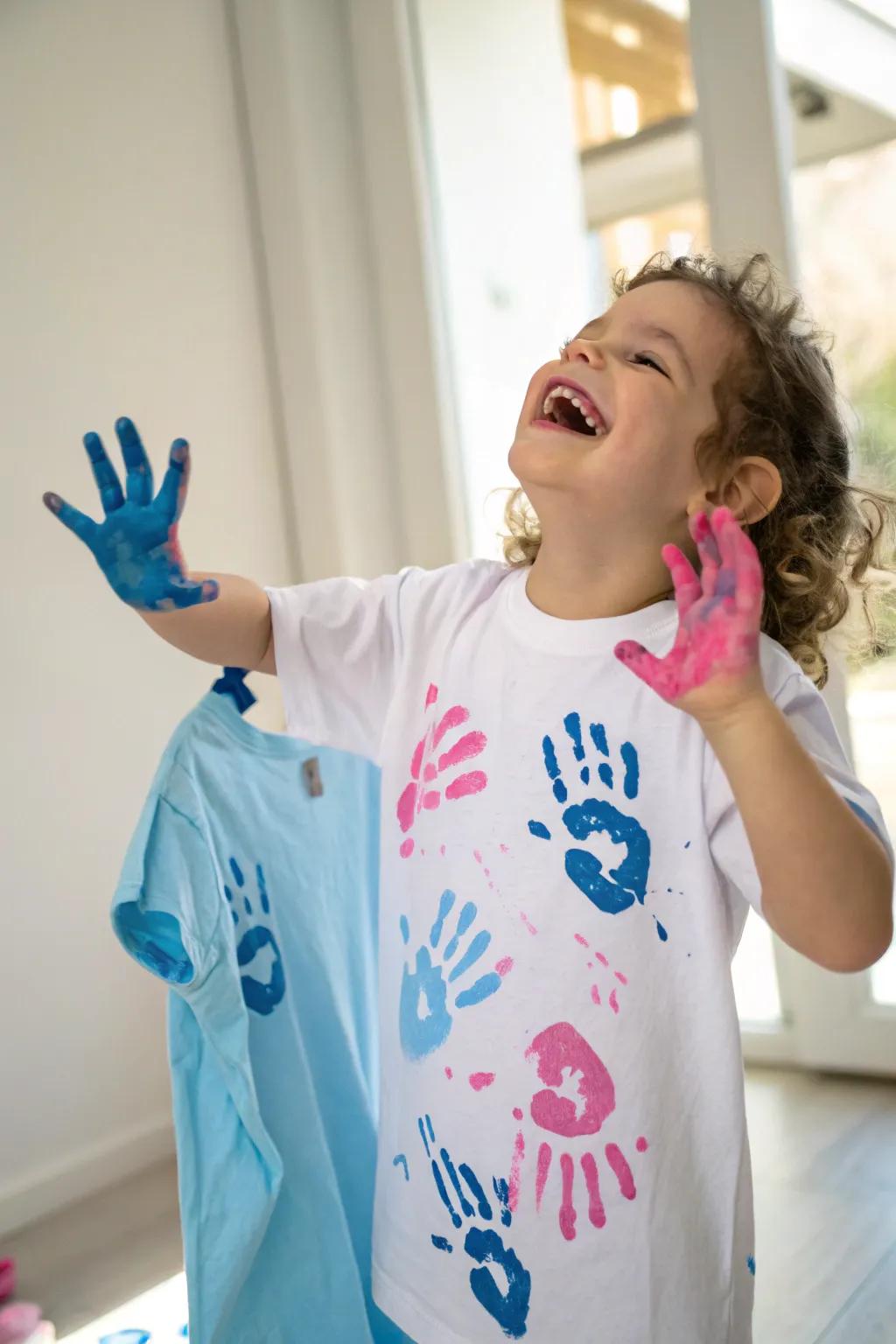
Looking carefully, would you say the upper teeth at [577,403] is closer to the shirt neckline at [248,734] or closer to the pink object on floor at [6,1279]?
the shirt neckline at [248,734]

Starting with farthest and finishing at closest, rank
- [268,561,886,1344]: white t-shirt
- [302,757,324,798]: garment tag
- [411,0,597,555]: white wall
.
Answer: [411,0,597,555]: white wall, [302,757,324,798]: garment tag, [268,561,886,1344]: white t-shirt

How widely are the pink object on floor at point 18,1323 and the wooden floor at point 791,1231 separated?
38 millimetres

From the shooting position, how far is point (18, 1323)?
4.02 feet

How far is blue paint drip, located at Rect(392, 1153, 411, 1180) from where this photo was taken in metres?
0.90

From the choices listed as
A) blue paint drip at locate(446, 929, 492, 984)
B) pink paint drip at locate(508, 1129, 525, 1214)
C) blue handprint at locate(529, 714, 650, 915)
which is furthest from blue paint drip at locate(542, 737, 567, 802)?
pink paint drip at locate(508, 1129, 525, 1214)

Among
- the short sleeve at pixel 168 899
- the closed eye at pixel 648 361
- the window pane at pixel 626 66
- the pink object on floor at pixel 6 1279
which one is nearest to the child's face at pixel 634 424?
the closed eye at pixel 648 361

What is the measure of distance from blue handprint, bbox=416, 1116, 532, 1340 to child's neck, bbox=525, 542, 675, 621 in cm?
38

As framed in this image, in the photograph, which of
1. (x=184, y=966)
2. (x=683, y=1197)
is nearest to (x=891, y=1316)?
(x=683, y=1197)

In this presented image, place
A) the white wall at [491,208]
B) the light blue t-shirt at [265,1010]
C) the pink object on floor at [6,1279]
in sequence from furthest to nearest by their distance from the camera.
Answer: the white wall at [491,208] < the pink object on floor at [6,1279] < the light blue t-shirt at [265,1010]

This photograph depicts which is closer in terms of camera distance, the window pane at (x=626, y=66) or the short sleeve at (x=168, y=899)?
the short sleeve at (x=168, y=899)

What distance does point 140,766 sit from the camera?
171cm

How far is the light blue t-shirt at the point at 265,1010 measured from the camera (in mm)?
904

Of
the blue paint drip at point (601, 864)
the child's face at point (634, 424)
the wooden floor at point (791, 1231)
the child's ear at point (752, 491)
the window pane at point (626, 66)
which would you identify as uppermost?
the window pane at point (626, 66)

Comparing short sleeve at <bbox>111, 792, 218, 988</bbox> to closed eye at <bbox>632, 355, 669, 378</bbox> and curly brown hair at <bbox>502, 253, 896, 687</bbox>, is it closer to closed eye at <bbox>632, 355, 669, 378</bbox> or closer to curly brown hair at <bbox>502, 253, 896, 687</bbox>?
curly brown hair at <bbox>502, 253, 896, 687</bbox>
